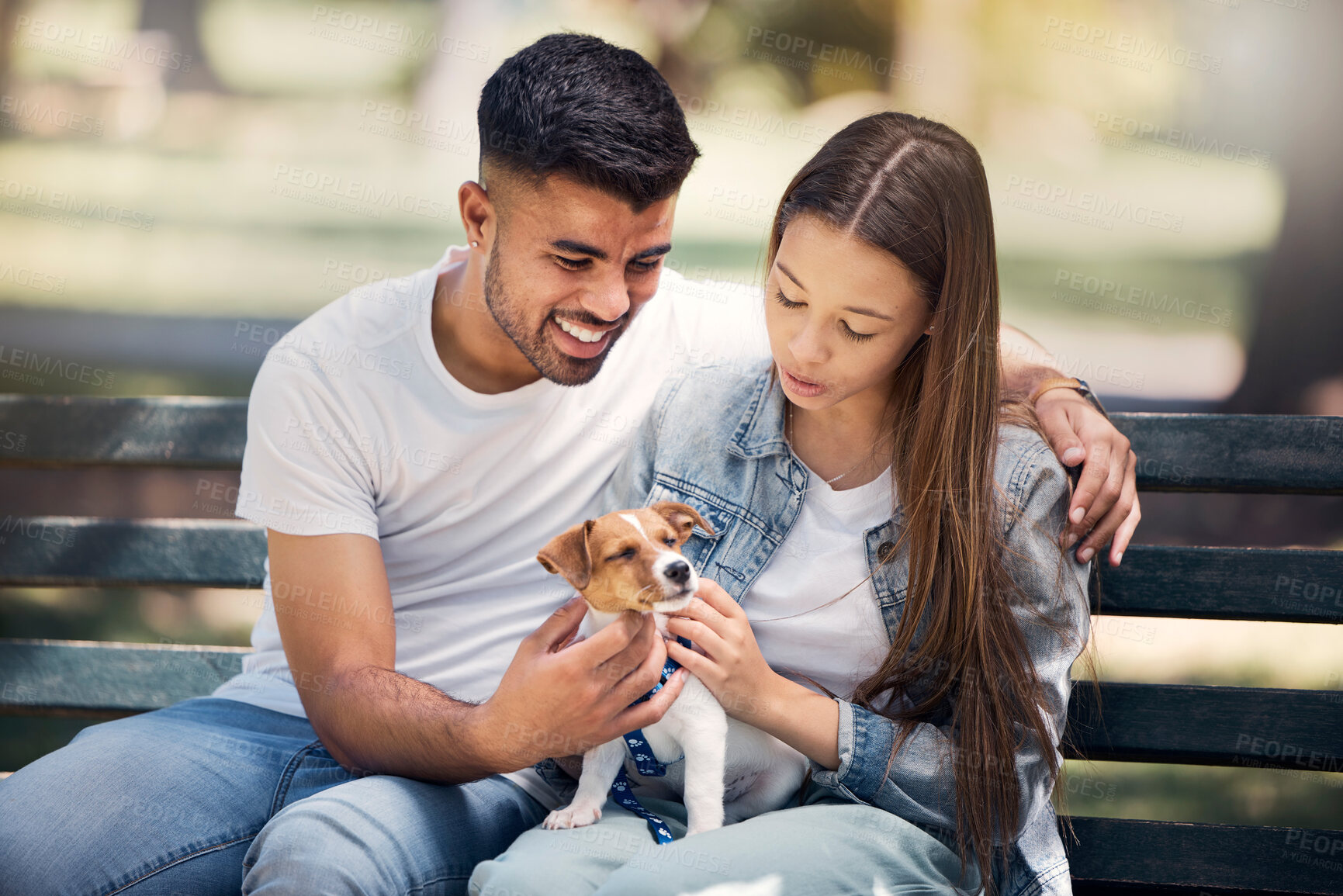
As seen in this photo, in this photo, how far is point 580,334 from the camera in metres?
2.03

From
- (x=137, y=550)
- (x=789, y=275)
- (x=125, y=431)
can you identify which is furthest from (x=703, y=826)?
(x=125, y=431)

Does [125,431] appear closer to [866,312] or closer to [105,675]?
[105,675]

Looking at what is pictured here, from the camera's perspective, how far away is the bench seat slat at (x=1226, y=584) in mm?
2215

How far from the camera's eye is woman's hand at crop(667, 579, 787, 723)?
1.67 meters

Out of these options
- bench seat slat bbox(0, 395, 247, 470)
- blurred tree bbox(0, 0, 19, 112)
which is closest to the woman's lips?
bench seat slat bbox(0, 395, 247, 470)

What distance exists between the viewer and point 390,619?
6.44 ft

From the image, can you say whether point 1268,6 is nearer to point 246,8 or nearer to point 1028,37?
point 1028,37

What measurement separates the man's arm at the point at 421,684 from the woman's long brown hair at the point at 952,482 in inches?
19.9

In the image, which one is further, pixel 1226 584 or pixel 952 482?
pixel 1226 584

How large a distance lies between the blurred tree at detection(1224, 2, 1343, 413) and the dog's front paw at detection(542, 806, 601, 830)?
9.95 ft

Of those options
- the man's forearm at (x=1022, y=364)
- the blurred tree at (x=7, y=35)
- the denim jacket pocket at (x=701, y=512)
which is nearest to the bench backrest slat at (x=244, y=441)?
the man's forearm at (x=1022, y=364)

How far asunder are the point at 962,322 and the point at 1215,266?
236cm

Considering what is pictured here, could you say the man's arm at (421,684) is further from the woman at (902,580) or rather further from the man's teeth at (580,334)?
the man's teeth at (580,334)

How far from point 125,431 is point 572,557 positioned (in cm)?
169
